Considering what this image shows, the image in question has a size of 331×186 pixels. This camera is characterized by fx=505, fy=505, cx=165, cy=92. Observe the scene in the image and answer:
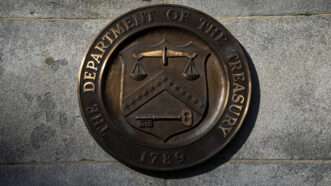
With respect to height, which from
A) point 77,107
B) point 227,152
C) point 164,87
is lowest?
point 227,152

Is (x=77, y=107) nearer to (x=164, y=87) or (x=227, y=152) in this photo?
(x=164, y=87)

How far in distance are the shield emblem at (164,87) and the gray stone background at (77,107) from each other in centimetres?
38

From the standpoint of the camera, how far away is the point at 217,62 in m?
4.25

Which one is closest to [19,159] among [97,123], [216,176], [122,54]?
[97,123]

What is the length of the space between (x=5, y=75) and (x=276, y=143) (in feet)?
7.70

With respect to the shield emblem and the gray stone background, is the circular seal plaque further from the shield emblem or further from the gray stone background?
the gray stone background

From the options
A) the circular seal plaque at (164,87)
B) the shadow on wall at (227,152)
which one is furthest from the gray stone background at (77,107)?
the circular seal plaque at (164,87)

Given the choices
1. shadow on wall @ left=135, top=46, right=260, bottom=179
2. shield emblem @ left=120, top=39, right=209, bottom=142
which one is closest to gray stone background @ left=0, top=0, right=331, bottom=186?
shadow on wall @ left=135, top=46, right=260, bottom=179

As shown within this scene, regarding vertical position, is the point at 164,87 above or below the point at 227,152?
above

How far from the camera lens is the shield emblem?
416 cm

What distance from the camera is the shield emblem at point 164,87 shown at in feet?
13.7

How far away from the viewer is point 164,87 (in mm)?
4207

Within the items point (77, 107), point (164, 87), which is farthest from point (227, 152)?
point (77, 107)

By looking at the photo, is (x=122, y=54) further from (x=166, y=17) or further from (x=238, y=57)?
(x=238, y=57)
